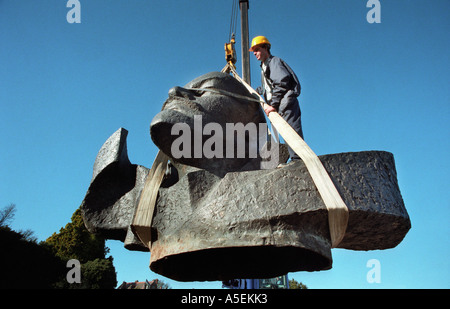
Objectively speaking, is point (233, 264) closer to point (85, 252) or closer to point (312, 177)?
point (312, 177)

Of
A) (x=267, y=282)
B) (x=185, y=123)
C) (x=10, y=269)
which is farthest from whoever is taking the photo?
(x=267, y=282)

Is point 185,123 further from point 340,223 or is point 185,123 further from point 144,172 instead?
point 340,223

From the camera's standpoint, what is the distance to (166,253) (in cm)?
252

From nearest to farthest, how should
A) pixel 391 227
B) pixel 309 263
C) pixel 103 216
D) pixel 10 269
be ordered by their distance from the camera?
pixel 391 227
pixel 309 263
pixel 103 216
pixel 10 269

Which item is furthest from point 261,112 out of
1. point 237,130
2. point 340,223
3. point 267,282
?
point 267,282

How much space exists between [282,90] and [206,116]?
751mm

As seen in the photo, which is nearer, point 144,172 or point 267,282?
point 144,172

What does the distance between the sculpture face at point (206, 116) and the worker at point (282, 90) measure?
0.81ft

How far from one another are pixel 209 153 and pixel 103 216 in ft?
3.60

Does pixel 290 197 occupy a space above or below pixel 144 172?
below

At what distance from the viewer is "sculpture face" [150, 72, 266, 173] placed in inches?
114

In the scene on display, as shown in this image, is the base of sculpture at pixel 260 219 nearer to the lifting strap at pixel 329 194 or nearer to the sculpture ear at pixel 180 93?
the lifting strap at pixel 329 194

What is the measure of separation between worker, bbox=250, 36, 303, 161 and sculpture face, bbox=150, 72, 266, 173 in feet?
0.81

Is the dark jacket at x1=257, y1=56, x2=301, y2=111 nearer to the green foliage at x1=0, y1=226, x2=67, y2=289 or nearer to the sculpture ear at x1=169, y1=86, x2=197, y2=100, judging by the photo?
the sculpture ear at x1=169, y1=86, x2=197, y2=100
